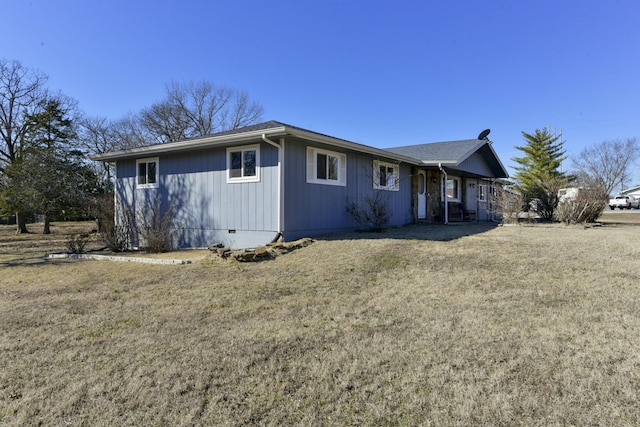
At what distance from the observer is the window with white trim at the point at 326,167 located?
31.3ft

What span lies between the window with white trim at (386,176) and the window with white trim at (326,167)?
175cm

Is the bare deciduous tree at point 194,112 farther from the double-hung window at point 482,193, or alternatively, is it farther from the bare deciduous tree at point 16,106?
the double-hung window at point 482,193

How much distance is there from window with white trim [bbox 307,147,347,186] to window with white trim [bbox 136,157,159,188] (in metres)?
5.29

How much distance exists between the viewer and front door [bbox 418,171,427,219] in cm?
1481

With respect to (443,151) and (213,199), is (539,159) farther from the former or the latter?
(213,199)

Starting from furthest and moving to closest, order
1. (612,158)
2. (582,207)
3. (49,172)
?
(612,158), (49,172), (582,207)

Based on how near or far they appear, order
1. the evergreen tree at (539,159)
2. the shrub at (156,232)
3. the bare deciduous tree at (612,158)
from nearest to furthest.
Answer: the shrub at (156,232)
the evergreen tree at (539,159)
the bare deciduous tree at (612,158)

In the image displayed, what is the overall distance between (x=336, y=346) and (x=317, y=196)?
673cm

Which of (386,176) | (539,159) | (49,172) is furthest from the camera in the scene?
(539,159)

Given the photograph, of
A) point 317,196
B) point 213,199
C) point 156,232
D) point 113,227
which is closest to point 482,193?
point 317,196

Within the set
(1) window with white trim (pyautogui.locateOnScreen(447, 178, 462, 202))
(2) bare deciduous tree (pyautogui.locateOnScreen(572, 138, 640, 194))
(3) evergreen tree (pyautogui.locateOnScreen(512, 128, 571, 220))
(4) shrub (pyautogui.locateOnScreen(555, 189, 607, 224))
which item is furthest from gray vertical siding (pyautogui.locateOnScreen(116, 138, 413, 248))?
(2) bare deciduous tree (pyautogui.locateOnScreen(572, 138, 640, 194))

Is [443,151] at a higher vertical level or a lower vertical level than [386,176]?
higher

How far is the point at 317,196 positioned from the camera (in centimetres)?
966

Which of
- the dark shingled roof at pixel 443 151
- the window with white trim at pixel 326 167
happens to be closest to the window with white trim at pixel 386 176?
the window with white trim at pixel 326 167
